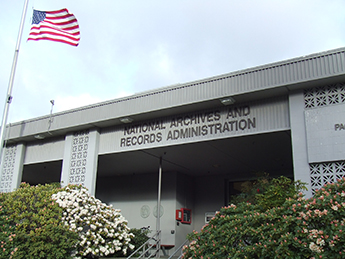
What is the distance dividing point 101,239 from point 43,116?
562cm

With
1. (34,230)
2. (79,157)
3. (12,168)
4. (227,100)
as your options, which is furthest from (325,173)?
(12,168)

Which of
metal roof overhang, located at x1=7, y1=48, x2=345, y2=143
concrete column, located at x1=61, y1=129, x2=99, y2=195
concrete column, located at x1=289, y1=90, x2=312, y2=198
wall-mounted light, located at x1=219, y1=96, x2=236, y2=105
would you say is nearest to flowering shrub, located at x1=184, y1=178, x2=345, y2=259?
concrete column, located at x1=289, y1=90, x2=312, y2=198

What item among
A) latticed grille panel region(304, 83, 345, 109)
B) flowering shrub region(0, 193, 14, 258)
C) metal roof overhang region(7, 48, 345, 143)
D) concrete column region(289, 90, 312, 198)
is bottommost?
flowering shrub region(0, 193, 14, 258)

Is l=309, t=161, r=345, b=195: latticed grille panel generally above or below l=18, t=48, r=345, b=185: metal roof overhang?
below

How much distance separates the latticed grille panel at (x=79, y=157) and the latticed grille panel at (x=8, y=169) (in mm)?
3533

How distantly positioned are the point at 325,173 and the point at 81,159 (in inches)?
322

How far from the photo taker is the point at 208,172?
55.6 feet

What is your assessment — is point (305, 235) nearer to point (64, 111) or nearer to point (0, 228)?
point (0, 228)

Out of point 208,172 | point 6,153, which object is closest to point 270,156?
point 208,172

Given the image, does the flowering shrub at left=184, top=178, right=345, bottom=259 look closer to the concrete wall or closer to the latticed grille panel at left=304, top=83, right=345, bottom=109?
the latticed grille panel at left=304, top=83, right=345, bottom=109

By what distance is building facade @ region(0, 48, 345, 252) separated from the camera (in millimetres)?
8789

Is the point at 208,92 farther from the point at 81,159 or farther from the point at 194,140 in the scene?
the point at 81,159

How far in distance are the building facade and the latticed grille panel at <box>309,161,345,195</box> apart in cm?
2

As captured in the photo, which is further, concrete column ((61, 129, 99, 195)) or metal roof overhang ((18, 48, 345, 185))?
concrete column ((61, 129, 99, 195))
